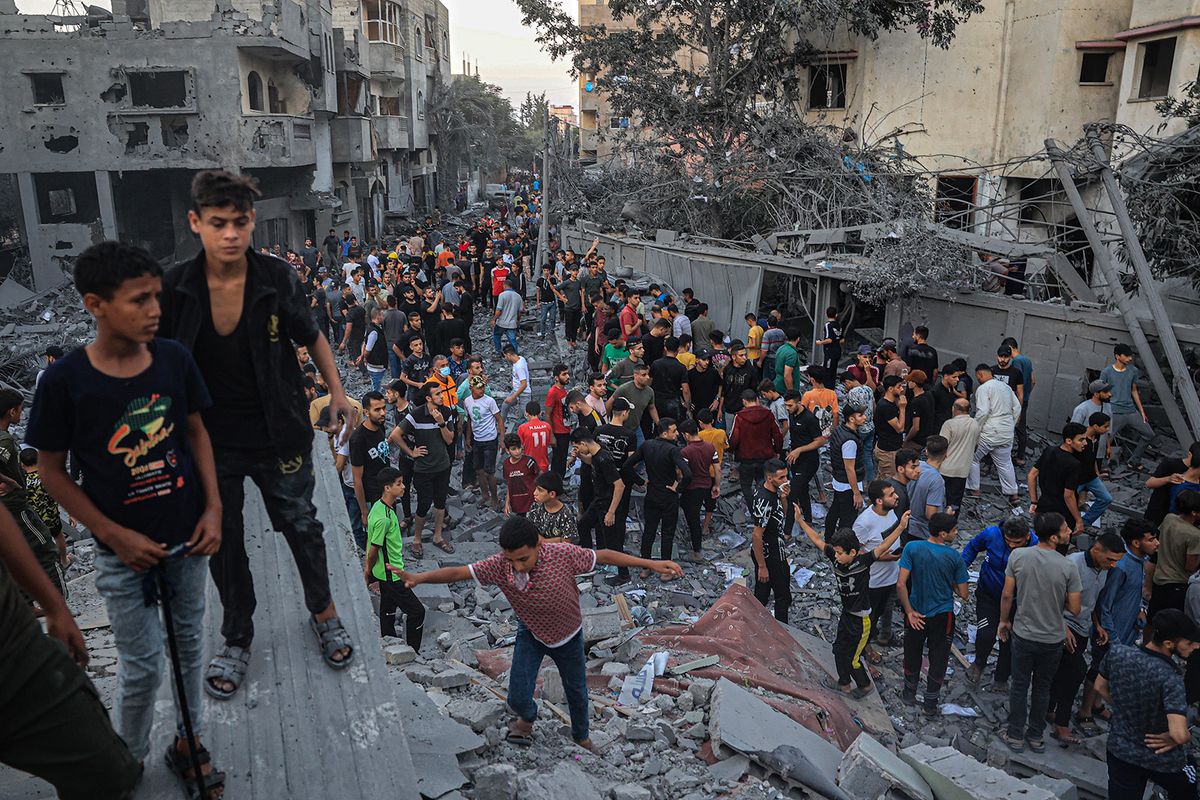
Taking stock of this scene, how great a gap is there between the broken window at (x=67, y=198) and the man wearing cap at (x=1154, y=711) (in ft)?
84.7

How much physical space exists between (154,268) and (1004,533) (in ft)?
19.1

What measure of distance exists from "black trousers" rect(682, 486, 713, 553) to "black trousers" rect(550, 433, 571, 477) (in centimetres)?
167

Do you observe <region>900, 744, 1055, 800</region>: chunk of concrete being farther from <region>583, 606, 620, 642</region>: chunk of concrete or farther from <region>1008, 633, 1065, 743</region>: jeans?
<region>583, 606, 620, 642</region>: chunk of concrete

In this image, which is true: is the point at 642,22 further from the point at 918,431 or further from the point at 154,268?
the point at 154,268

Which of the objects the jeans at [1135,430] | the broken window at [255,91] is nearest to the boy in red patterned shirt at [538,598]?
the jeans at [1135,430]

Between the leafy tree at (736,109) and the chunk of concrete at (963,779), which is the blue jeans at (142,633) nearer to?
the chunk of concrete at (963,779)

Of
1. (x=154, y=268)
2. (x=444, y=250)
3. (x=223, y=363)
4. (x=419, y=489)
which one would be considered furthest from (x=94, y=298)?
(x=444, y=250)

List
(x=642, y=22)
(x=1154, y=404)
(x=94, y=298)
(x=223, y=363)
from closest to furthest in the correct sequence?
1. (x=94, y=298)
2. (x=223, y=363)
3. (x=1154, y=404)
4. (x=642, y=22)

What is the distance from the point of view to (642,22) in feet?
70.5

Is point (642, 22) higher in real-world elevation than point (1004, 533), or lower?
higher

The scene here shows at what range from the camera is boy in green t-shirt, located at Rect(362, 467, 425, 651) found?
6.52 meters

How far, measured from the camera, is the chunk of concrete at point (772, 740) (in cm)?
489

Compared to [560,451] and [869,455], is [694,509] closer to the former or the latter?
[560,451]

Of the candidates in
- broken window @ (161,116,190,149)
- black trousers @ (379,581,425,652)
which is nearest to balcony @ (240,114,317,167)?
broken window @ (161,116,190,149)
